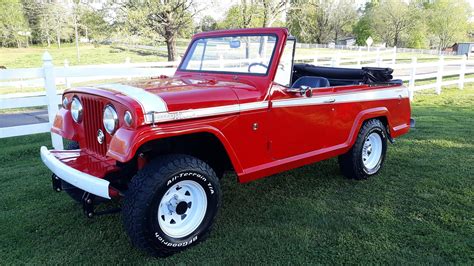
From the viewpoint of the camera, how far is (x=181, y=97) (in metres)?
2.98

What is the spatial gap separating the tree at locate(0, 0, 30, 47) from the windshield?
5204 centimetres

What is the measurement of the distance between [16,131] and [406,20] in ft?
208

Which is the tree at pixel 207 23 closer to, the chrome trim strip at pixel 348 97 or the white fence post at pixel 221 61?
the chrome trim strip at pixel 348 97

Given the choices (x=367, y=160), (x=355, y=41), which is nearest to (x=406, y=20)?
(x=355, y=41)

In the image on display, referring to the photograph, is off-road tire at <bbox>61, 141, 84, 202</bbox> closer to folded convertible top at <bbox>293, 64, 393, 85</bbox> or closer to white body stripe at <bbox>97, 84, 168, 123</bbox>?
white body stripe at <bbox>97, 84, 168, 123</bbox>

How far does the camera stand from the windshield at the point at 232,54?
12.4 ft

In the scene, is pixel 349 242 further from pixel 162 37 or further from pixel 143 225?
pixel 162 37

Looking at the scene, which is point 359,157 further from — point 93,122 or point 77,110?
point 77,110

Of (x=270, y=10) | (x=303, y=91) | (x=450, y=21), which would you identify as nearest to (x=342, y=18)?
(x=450, y=21)

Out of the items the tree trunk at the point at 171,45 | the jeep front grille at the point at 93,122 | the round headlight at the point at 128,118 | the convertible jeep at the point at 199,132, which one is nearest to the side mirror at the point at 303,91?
the convertible jeep at the point at 199,132

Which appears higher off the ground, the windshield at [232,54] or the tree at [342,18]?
the tree at [342,18]

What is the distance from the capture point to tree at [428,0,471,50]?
198 ft

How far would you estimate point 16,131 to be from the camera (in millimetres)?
5559

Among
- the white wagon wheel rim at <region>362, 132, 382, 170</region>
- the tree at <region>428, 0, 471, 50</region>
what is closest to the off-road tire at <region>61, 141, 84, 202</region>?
the white wagon wheel rim at <region>362, 132, 382, 170</region>
